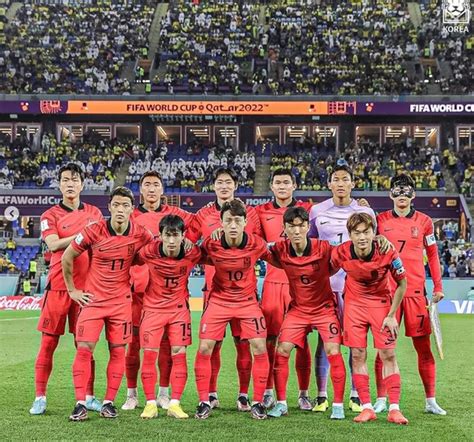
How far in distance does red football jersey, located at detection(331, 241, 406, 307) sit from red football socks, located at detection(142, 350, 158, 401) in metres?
1.87

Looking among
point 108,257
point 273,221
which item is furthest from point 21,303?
point 108,257

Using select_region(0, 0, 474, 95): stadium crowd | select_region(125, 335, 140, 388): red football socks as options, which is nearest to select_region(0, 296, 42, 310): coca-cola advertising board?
select_region(0, 0, 474, 95): stadium crowd

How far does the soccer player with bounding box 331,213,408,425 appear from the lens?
683 centimetres

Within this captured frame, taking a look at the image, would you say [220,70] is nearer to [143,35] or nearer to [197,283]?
[143,35]

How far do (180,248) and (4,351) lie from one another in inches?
282

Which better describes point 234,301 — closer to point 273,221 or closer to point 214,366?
point 214,366

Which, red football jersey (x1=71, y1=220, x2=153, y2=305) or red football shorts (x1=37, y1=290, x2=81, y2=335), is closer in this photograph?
red football jersey (x1=71, y1=220, x2=153, y2=305)

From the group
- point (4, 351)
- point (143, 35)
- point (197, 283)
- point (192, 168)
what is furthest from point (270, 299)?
point (143, 35)

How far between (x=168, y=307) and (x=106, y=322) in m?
0.59

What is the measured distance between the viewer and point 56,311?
24.0ft

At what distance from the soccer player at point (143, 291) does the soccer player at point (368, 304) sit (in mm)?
1830

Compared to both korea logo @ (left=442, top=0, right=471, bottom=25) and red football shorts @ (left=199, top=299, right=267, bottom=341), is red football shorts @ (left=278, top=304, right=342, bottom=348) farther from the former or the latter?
korea logo @ (left=442, top=0, right=471, bottom=25)

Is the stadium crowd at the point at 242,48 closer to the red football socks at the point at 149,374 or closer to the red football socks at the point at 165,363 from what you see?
the red football socks at the point at 165,363

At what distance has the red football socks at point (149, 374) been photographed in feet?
22.7
